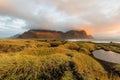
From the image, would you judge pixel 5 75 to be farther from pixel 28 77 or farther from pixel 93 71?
pixel 93 71

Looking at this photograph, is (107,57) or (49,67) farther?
(107,57)

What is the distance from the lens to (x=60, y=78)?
8.69ft

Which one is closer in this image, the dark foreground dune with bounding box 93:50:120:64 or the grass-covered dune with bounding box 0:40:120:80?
the grass-covered dune with bounding box 0:40:120:80

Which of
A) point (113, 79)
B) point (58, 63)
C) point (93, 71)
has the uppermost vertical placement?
point (58, 63)

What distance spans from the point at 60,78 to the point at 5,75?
0.80 m

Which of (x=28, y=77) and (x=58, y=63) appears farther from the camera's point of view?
(x=58, y=63)

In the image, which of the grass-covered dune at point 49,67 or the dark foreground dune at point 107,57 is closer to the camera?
the grass-covered dune at point 49,67

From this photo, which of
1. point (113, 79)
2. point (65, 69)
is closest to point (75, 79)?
point (65, 69)

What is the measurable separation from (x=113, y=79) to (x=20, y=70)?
1832 millimetres

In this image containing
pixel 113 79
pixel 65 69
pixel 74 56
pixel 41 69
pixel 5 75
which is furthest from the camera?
pixel 113 79

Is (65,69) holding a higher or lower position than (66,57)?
lower

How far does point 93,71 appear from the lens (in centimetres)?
299

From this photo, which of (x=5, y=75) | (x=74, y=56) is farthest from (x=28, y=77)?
(x=74, y=56)

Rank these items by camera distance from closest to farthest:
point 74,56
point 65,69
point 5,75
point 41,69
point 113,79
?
point 5,75, point 41,69, point 65,69, point 74,56, point 113,79
